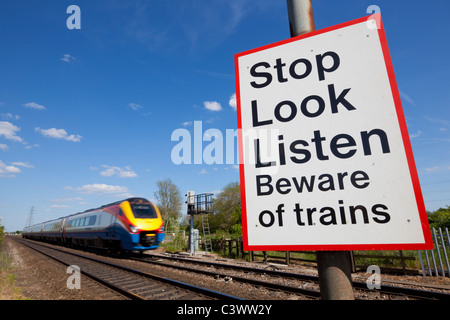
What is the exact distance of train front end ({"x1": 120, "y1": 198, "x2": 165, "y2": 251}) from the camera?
39.5ft

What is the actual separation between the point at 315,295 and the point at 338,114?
5701 mm

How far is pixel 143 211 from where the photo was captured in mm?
13039

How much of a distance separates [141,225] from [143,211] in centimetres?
96

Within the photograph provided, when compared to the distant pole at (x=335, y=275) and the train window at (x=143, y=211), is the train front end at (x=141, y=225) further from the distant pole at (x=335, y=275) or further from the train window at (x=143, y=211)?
the distant pole at (x=335, y=275)

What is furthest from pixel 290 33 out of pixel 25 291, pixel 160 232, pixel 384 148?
pixel 160 232

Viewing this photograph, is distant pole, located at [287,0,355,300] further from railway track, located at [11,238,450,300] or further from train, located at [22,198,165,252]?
train, located at [22,198,165,252]

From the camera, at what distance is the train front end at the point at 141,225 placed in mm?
12047

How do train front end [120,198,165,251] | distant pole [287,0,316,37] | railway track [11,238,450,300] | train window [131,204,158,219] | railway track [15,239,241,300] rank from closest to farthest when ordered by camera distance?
distant pole [287,0,316,37], railway track [11,238,450,300], railway track [15,239,241,300], train front end [120,198,165,251], train window [131,204,158,219]

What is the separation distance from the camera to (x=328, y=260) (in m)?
1.11

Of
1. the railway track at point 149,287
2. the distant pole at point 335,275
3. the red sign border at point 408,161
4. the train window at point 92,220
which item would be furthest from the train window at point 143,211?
the distant pole at point 335,275

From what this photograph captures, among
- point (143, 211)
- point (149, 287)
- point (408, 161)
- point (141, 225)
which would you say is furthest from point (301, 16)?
point (143, 211)

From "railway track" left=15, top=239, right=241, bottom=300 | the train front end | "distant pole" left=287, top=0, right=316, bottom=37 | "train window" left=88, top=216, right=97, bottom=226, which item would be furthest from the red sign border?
"train window" left=88, top=216, right=97, bottom=226

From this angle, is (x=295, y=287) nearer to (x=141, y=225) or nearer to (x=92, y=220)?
(x=141, y=225)
